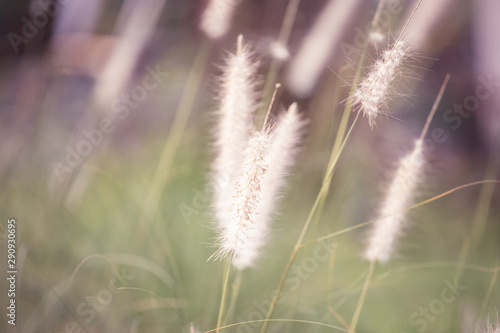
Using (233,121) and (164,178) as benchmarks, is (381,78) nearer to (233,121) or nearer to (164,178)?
(233,121)

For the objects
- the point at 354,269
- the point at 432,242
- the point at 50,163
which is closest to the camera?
the point at 50,163

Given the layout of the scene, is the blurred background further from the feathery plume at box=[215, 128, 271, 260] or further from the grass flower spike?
the feathery plume at box=[215, 128, 271, 260]

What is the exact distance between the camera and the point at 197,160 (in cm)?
99

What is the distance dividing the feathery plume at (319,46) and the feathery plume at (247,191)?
0.44m

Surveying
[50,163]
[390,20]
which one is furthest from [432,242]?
[50,163]

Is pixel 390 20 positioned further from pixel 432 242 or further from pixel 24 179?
pixel 24 179

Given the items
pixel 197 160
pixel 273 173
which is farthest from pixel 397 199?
pixel 197 160

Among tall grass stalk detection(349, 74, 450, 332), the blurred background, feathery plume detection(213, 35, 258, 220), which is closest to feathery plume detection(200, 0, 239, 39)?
the blurred background

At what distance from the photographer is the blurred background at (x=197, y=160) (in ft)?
2.36

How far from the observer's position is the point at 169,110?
1028 millimetres

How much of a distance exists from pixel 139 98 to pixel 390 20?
0.64m

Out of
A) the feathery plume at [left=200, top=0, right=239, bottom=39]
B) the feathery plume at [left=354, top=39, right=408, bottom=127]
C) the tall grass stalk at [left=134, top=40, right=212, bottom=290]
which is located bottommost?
the tall grass stalk at [left=134, top=40, right=212, bottom=290]

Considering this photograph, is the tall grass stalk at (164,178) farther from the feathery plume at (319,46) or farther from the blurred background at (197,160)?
the feathery plume at (319,46)

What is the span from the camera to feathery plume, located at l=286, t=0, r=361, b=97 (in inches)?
32.9
